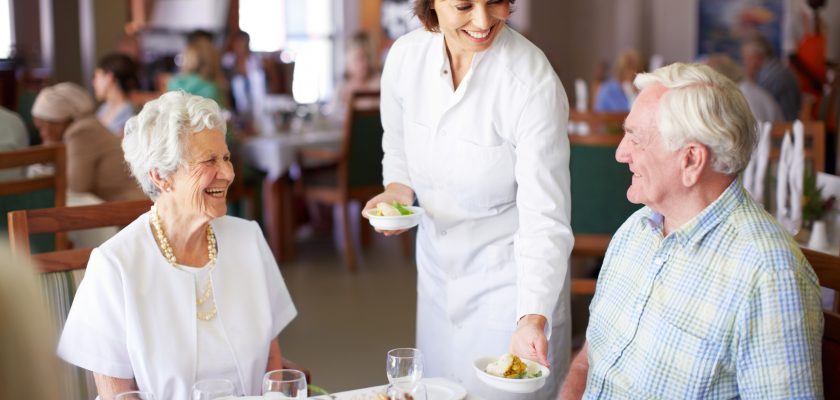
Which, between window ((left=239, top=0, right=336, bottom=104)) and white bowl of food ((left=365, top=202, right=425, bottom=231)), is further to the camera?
window ((left=239, top=0, right=336, bottom=104))

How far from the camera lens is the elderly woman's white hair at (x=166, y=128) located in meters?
2.21

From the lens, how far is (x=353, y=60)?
7934 mm

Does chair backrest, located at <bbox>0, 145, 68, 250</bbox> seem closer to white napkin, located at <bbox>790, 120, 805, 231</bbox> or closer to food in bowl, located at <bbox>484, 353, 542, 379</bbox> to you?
food in bowl, located at <bbox>484, 353, 542, 379</bbox>

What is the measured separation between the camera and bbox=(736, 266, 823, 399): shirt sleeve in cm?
168

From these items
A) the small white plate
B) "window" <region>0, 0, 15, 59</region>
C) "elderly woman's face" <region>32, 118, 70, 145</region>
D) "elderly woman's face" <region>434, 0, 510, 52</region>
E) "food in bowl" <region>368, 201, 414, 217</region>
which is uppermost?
"window" <region>0, 0, 15, 59</region>

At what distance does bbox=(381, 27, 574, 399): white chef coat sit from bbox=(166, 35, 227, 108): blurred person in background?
3771 mm

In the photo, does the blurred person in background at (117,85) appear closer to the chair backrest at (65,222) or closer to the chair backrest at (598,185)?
the chair backrest at (598,185)

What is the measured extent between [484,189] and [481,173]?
0.04 meters

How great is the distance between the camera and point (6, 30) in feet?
32.5

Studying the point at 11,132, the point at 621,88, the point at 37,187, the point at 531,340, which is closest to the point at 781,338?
the point at 531,340

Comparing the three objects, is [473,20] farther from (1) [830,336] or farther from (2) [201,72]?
→ (2) [201,72]

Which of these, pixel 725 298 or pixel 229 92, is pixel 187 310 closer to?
pixel 725 298

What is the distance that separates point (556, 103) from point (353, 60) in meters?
5.79

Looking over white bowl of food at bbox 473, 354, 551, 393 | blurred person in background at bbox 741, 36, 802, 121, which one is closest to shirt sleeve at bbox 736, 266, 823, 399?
white bowl of food at bbox 473, 354, 551, 393
